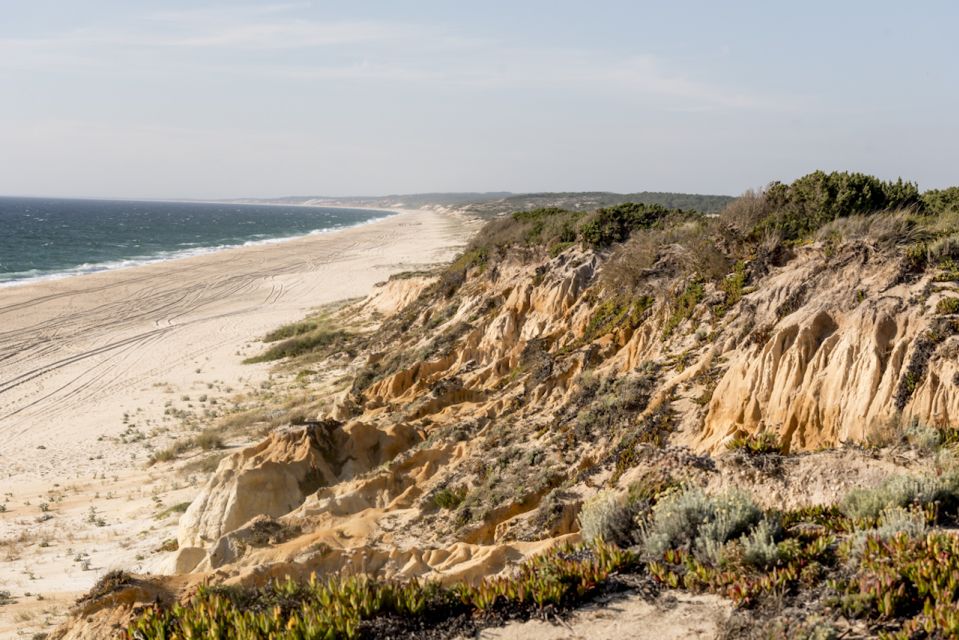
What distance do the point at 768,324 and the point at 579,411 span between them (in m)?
3.83

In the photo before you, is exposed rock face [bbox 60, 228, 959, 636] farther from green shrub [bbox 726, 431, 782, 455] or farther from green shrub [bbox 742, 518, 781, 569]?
green shrub [bbox 742, 518, 781, 569]

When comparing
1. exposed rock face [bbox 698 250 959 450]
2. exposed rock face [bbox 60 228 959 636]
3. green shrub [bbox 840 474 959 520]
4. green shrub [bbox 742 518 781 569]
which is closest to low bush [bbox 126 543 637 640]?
green shrub [bbox 742 518 781 569]

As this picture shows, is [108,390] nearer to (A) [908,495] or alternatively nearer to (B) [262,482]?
(B) [262,482]

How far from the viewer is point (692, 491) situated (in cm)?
800

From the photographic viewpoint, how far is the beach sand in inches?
552

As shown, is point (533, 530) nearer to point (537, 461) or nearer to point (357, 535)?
point (537, 461)

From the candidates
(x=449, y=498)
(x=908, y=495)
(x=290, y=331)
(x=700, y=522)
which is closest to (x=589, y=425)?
(x=449, y=498)

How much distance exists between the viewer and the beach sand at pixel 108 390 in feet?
46.0

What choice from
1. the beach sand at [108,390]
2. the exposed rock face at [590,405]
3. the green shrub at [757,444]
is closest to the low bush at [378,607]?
the exposed rock face at [590,405]

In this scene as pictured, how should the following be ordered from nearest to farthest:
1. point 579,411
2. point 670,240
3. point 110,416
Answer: point 579,411 → point 670,240 → point 110,416

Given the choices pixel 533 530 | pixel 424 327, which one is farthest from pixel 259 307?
pixel 533 530

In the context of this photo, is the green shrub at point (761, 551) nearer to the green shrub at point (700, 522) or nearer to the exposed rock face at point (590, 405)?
the green shrub at point (700, 522)

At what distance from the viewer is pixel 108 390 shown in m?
27.6

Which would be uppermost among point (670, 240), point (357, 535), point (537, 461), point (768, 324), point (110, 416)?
point (670, 240)
